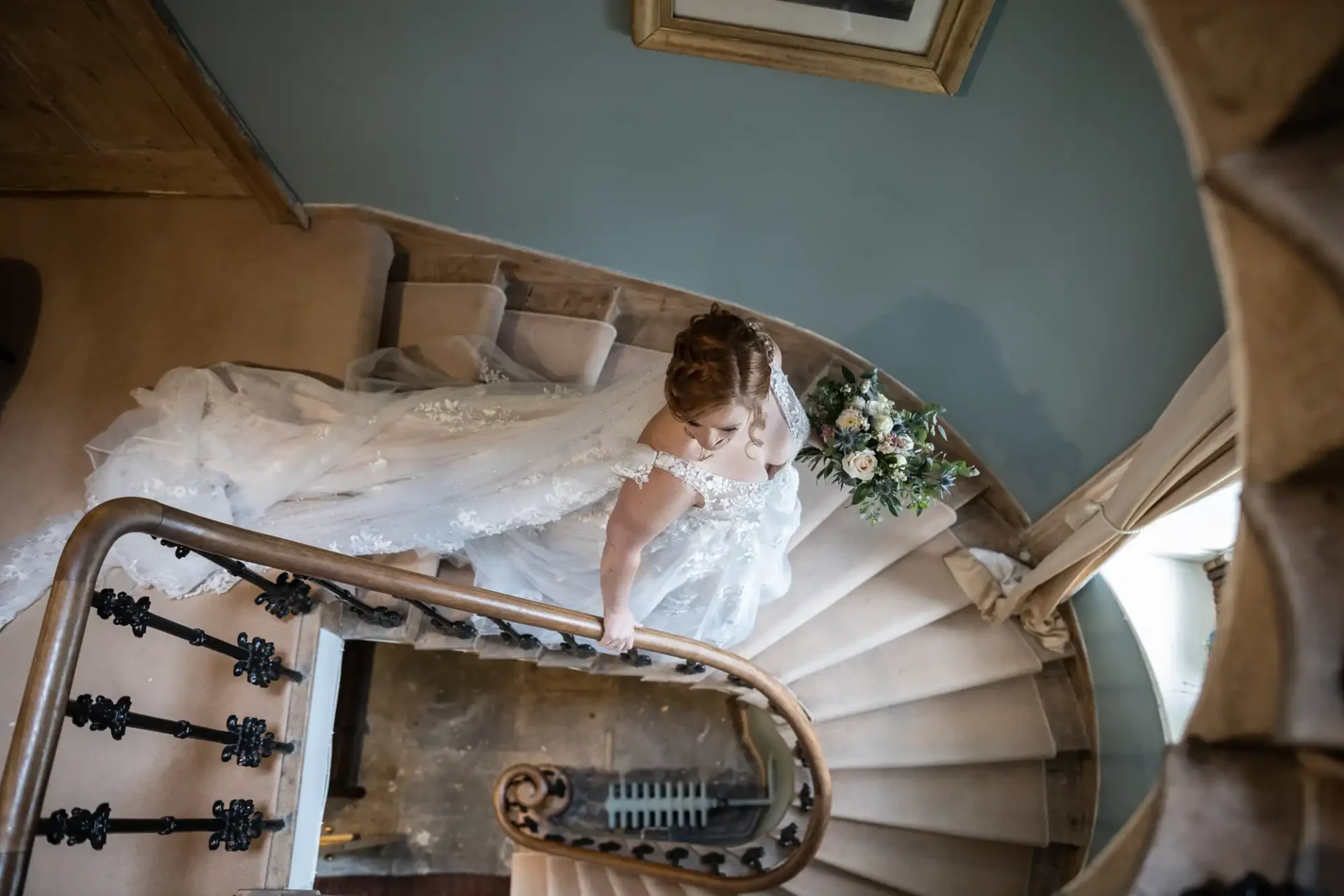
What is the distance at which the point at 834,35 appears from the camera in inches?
81.3

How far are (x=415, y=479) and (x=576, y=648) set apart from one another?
38.4 inches

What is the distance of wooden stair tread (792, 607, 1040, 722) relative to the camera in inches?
138

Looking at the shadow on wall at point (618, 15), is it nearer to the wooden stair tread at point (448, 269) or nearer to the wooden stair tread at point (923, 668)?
the wooden stair tread at point (448, 269)

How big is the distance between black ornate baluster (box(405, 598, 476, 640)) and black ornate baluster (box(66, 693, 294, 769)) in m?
0.57

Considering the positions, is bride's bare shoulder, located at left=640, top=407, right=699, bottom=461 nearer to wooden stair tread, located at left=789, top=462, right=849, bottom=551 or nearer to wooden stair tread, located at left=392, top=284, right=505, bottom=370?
wooden stair tread, located at left=392, top=284, right=505, bottom=370

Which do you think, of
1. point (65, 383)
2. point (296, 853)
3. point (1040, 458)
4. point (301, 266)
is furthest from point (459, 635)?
point (1040, 458)

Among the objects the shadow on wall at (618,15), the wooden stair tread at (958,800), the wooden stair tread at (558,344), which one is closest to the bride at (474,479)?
the wooden stair tread at (558,344)

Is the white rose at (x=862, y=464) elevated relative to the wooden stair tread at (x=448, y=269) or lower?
lower

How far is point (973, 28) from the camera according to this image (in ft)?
6.41

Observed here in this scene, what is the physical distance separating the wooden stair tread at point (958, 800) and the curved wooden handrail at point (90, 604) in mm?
1538

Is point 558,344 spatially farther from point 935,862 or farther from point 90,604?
point 935,862

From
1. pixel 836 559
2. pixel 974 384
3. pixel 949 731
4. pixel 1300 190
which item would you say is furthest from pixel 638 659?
pixel 1300 190

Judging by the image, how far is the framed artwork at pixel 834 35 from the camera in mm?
1971

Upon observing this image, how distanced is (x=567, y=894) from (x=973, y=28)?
3797mm
